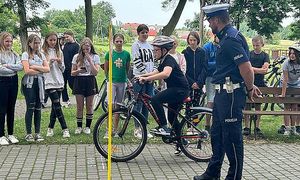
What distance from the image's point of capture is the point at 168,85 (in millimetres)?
8594

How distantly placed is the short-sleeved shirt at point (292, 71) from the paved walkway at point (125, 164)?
1.77 metres

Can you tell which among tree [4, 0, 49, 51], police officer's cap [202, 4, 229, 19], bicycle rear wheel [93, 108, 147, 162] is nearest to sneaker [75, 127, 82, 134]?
bicycle rear wheel [93, 108, 147, 162]

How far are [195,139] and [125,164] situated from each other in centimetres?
117

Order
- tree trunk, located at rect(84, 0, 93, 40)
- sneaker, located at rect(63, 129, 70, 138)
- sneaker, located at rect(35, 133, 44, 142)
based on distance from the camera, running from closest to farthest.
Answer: sneaker, located at rect(35, 133, 44, 142), sneaker, located at rect(63, 129, 70, 138), tree trunk, located at rect(84, 0, 93, 40)

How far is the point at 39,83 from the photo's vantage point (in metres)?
9.66

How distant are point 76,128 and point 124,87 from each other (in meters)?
1.52

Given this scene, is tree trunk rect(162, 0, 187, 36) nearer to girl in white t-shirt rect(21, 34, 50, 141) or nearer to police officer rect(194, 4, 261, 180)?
girl in white t-shirt rect(21, 34, 50, 141)

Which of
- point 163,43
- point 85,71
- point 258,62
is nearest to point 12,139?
point 85,71

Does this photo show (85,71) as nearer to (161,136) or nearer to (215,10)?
(161,136)

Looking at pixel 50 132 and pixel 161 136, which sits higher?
pixel 161 136

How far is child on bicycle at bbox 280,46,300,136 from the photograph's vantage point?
10734mm

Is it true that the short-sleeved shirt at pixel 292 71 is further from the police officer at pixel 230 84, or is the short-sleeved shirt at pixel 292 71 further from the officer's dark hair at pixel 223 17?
the officer's dark hair at pixel 223 17

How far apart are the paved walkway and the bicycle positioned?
0.16m

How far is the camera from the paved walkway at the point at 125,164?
7.73 meters
